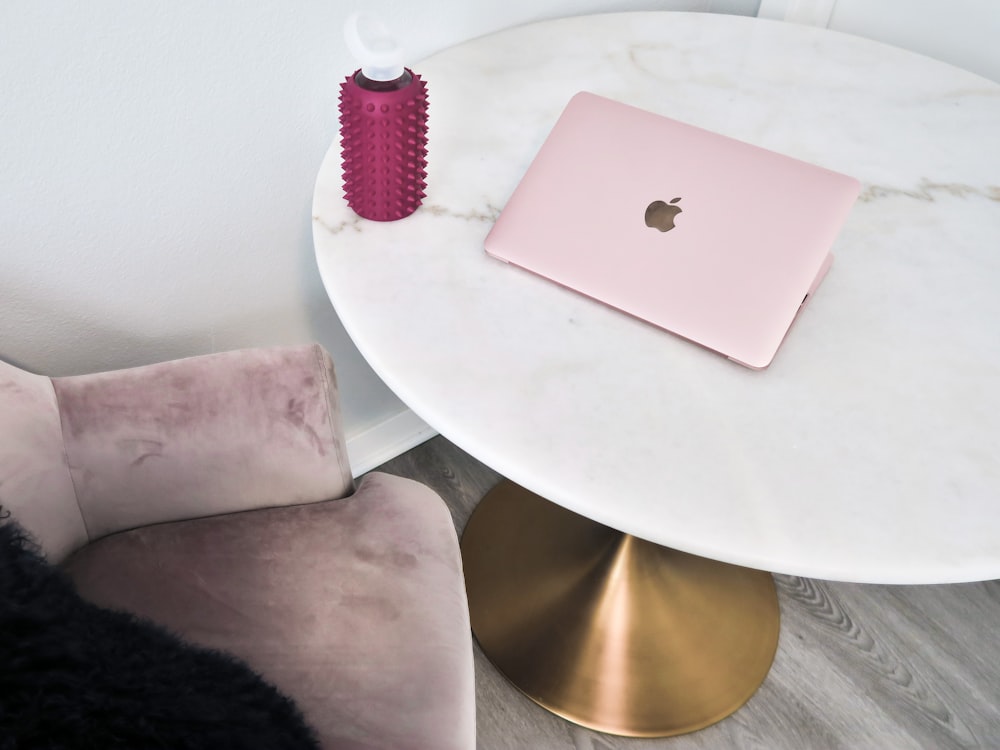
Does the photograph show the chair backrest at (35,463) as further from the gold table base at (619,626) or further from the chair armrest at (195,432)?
the gold table base at (619,626)

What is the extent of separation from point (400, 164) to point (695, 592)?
3.00 ft

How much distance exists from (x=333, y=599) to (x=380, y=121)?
0.50 m

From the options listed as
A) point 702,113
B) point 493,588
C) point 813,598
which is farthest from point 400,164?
point 813,598

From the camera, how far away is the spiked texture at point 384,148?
789mm

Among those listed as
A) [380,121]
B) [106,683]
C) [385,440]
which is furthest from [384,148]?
[385,440]

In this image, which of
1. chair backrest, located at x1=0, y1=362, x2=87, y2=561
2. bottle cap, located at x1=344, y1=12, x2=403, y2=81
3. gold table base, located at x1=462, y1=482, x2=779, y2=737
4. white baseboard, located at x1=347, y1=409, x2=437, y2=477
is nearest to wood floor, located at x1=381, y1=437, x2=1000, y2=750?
gold table base, located at x1=462, y1=482, x2=779, y2=737

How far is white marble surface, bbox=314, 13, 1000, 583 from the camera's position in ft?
2.17

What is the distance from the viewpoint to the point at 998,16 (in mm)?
1194

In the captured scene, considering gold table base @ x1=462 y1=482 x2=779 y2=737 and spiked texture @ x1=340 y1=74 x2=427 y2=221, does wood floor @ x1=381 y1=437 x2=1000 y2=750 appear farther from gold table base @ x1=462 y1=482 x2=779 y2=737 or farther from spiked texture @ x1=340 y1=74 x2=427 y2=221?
spiked texture @ x1=340 y1=74 x2=427 y2=221

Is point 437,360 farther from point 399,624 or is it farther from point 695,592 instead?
point 695,592

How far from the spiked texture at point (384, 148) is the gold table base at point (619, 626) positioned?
73 cm

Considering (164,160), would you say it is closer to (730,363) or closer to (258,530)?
(258,530)

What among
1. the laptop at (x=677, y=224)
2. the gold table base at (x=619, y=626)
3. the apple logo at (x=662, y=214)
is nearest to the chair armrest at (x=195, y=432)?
the laptop at (x=677, y=224)

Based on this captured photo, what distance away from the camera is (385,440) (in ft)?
5.09
